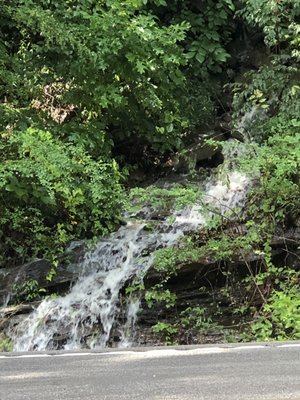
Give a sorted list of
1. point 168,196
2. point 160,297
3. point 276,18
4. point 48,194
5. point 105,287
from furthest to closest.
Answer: point 276,18 → point 48,194 → point 168,196 → point 105,287 → point 160,297

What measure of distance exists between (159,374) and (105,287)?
192 inches

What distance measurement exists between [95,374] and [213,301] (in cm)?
460

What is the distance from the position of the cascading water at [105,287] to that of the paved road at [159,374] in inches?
135

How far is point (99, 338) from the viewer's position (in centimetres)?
716

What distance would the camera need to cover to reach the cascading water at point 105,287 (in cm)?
717

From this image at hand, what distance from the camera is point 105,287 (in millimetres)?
7680

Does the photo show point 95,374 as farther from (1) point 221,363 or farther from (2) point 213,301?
(2) point 213,301

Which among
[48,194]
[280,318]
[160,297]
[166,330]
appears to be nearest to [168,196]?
[160,297]

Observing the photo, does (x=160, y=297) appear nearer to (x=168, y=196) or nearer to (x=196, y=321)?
(x=196, y=321)

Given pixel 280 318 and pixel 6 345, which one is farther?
pixel 6 345

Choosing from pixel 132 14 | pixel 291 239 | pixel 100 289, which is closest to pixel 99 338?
pixel 100 289

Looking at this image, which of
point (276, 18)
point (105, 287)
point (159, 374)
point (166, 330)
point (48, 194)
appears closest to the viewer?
point (159, 374)

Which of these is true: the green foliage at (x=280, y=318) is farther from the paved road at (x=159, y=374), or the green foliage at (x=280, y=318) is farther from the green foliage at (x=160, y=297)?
the paved road at (x=159, y=374)

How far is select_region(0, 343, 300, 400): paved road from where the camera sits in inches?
95.3
